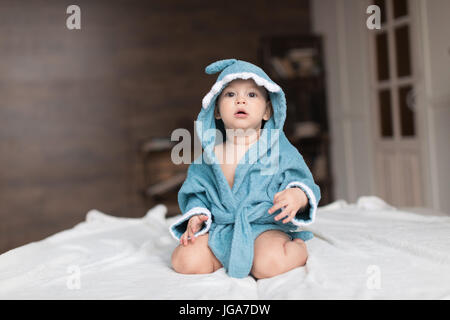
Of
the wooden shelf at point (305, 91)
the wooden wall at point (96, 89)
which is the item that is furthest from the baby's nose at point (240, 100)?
the wooden wall at point (96, 89)

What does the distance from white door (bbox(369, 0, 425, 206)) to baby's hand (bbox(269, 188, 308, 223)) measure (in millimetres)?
2005

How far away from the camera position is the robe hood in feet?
3.78

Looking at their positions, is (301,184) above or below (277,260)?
above

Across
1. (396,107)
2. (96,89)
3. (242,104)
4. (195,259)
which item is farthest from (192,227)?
(96,89)

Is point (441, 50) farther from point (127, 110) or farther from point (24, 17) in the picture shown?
point (24, 17)

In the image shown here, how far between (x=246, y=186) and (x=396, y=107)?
7.34 feet

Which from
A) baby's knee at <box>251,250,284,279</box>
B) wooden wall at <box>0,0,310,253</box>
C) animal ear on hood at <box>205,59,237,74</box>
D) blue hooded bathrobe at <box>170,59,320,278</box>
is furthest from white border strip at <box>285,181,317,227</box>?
wooden wall at <box>0,0,310,253</box>

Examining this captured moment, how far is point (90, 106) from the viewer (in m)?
3.85

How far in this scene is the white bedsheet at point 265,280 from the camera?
88 centimetres

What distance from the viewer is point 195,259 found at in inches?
42.2

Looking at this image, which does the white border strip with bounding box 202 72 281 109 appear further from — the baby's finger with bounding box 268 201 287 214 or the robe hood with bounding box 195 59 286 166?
the baby's finger with bounding box 268 201 287 214

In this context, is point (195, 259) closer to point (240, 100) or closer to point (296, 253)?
point (296, 253)

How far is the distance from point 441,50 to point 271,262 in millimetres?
2059

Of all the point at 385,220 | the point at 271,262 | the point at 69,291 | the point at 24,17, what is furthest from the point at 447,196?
the point at 24,17
